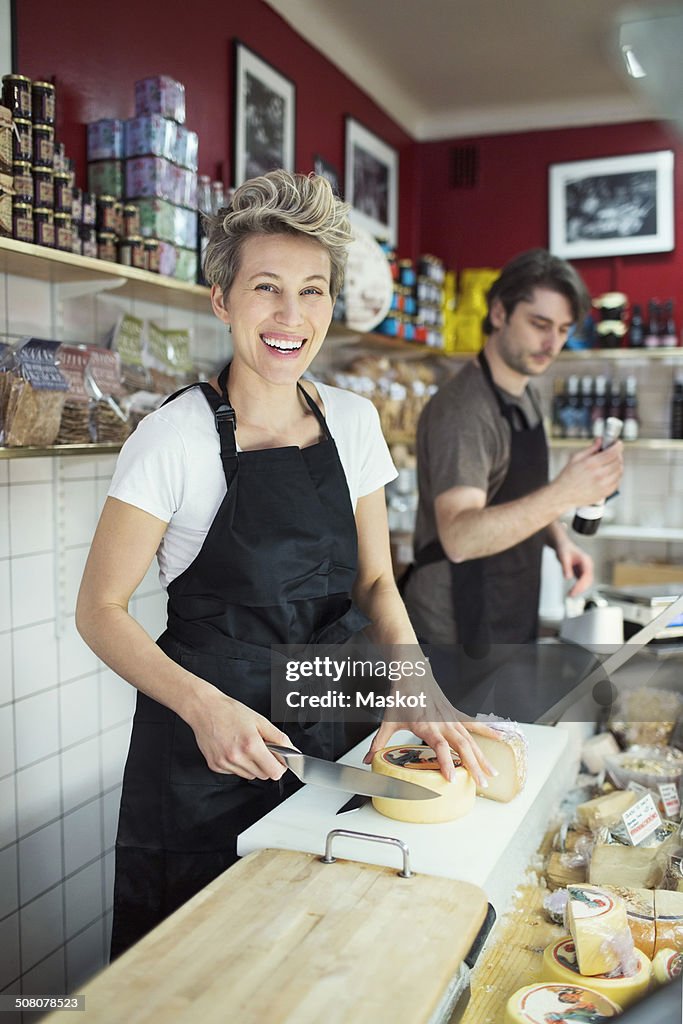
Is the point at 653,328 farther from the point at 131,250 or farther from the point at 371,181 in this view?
the point at 131,250

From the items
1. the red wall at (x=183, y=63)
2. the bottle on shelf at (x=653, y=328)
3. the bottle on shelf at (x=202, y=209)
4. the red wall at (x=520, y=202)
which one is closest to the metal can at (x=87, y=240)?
the red wall at (x=183, y=63)

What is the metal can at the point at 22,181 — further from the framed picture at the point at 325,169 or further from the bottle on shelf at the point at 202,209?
the framed picture at the point at 325,169

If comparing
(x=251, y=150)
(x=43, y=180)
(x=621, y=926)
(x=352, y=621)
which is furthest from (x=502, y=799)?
(x=251, y=150)

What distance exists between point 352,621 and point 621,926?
0.73 metres

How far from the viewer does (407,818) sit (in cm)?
131

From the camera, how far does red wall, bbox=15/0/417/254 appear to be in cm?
249

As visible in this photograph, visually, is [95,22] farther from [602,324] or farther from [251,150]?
[602,324]

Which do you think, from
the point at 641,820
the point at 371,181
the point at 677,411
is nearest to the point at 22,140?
the point at 641,820

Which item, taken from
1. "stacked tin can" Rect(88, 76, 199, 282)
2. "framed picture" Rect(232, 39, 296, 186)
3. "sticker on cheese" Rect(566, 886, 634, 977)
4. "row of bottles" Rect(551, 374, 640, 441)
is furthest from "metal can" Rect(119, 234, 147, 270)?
"row of bottles" Rect(551, 374, 640, 441)

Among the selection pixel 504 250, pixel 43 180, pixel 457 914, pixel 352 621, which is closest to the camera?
pixel 457 914

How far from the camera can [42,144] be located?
2.13 m

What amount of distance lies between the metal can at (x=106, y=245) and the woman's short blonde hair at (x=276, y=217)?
837mm

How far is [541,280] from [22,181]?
1379 mm

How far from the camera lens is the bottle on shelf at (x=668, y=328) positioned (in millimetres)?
4711
